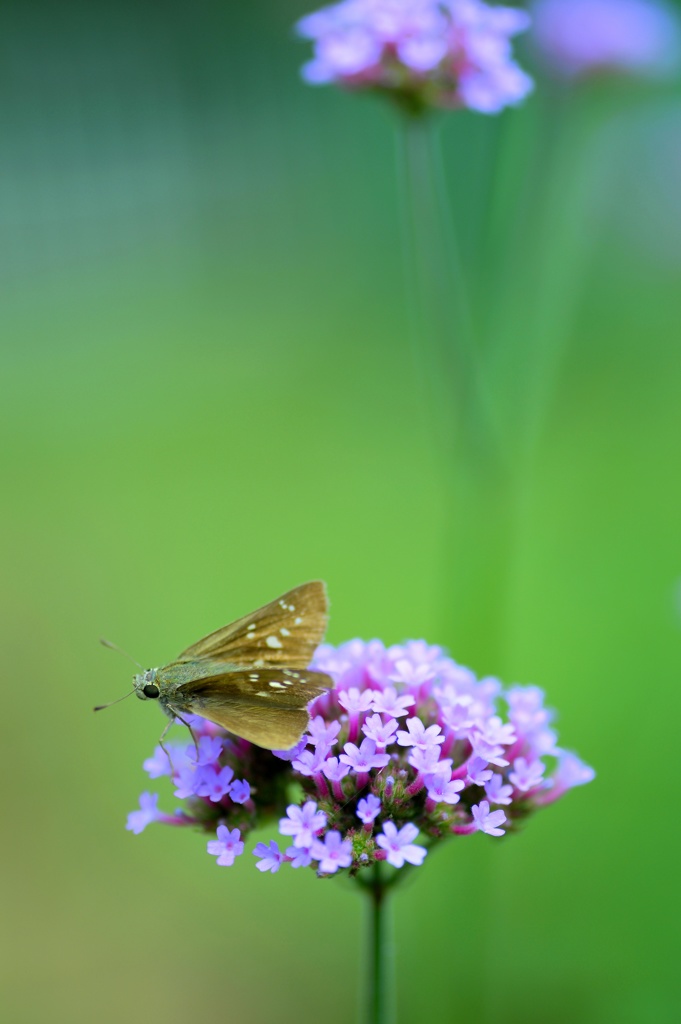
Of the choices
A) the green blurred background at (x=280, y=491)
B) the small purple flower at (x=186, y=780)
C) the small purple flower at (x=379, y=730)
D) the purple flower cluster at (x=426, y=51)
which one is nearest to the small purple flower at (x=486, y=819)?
the small purple flower at (x=379, y=730)

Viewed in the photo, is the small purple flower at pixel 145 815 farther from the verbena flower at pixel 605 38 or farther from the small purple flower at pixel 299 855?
the verbena flower at pixel 605 38

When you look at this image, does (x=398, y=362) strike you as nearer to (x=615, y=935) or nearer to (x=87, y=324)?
(x=87, y=324)

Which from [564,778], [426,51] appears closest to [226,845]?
[564,778]

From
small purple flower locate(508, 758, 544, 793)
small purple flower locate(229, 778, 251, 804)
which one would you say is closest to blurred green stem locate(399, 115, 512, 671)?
small purple flower locate(508, 758, 544, 793)

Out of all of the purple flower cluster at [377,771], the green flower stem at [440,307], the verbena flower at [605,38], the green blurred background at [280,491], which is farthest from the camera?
the verbena flower at [605,38]

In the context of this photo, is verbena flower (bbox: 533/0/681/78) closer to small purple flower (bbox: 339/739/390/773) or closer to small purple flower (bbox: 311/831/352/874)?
small purple flower (bbox: 339/739/390/773)
